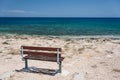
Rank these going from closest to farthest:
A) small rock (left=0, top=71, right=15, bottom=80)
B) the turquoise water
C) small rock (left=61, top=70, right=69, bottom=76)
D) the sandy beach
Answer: small rock (left=0, top=71, right=15, bottom=80)
the sandy beach
small rock (left=61, top=70, right=69, bottom=76)
the turquoise water

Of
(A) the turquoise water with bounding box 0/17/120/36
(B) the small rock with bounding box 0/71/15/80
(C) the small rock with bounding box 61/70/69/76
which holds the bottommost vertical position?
(A) the turquoise water with bounding box 0/17/120/36

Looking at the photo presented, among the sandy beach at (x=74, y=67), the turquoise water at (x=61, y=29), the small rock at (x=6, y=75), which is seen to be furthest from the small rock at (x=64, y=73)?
the turquoise water at (x=61, y=29)

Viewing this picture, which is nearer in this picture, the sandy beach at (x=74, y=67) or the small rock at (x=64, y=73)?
the sandy beach at (x=74, y=67)

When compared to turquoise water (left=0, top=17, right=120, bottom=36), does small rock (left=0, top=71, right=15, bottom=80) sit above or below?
above

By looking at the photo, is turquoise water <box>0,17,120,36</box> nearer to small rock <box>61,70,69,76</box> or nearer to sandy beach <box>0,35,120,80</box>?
sandy beach <box>0,35,120,80</box>

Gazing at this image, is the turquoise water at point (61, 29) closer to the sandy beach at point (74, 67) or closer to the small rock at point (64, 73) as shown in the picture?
the sandy beach at point (74, 67)

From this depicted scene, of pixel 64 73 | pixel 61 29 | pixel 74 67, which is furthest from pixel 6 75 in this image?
pixel 61 29

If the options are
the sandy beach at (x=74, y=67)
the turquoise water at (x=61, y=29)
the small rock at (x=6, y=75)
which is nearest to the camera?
the small rock at (x=6, y=75)

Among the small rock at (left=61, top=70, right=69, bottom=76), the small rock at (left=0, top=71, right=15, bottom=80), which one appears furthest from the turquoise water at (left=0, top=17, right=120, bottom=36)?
the small rock at (left=0, top=71, right=15, bottom=80)

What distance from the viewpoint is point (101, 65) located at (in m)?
11.0

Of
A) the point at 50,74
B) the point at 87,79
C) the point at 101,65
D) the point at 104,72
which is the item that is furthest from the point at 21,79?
the point at 101,65

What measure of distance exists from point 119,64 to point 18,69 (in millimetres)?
5237

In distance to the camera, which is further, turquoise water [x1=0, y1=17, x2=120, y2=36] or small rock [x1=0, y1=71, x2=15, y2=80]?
turquoise water [x1=0, y1=17, x2=120, y2=36]

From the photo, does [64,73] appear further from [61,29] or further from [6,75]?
[61,29]
